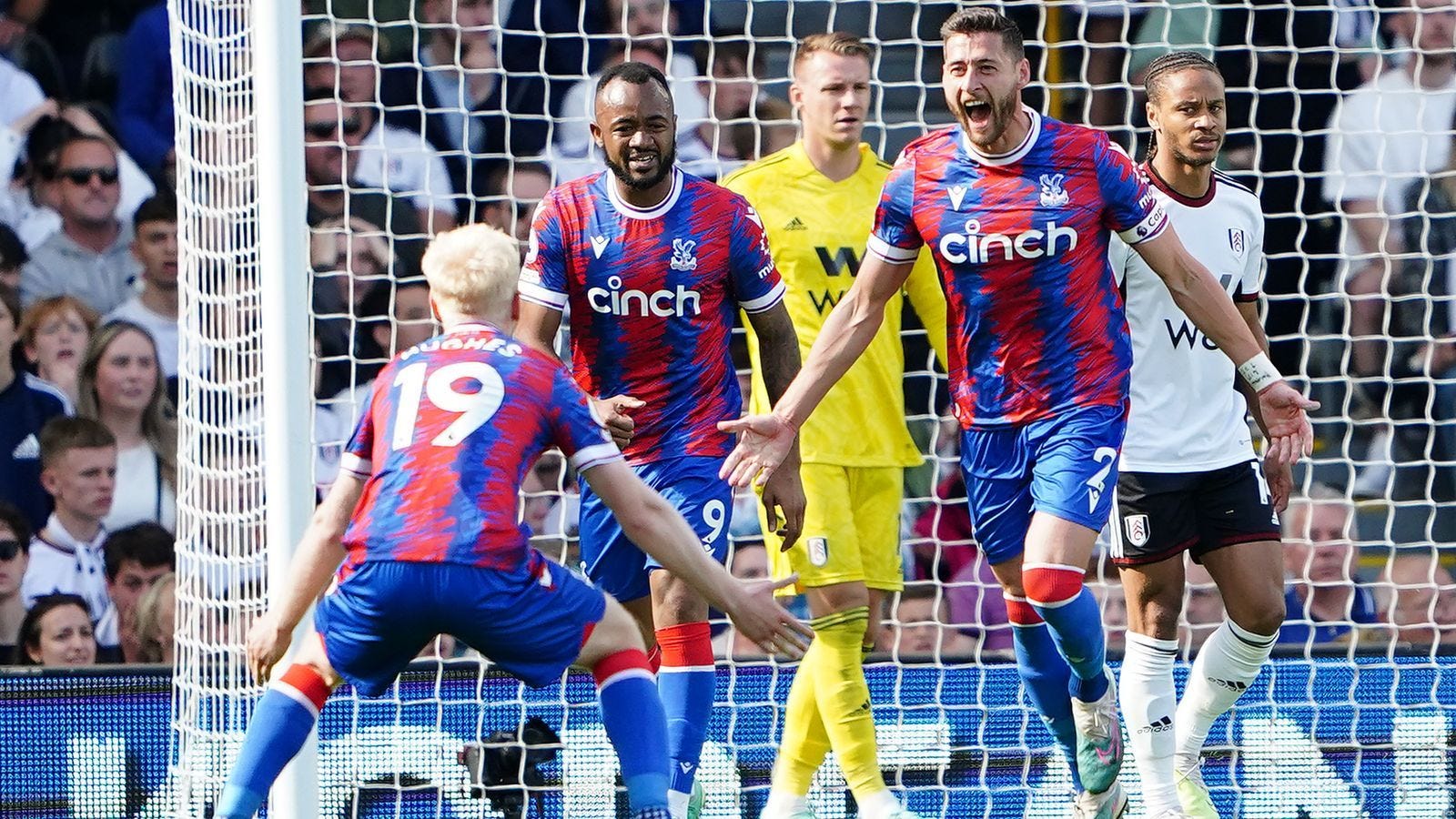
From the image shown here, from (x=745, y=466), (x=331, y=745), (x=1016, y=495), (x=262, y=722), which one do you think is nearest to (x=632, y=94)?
(x=745, y=466)

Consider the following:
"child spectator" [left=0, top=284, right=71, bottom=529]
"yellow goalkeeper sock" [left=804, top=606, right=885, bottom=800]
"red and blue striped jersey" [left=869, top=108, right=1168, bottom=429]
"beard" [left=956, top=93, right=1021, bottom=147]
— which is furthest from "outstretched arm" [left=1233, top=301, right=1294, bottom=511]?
"child spectator" [left=0, top=284, right=71, bottom=529]

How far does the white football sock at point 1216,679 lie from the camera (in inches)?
242

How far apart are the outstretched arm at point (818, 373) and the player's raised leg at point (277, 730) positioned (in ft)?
4.13

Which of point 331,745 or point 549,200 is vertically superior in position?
point 549,200

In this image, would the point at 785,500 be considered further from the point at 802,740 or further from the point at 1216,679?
the point at 1216,679

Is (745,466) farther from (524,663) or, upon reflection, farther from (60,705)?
(60,705)

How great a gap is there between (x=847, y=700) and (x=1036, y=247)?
5.47 feet

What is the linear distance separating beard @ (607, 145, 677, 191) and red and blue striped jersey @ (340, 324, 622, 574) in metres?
1.13

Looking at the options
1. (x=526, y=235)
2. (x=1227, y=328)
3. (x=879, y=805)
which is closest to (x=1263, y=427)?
(x=1227, y=328)

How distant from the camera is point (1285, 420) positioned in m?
5.55

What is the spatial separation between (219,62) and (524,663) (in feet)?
9.58

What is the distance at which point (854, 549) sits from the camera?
6395 millimetres

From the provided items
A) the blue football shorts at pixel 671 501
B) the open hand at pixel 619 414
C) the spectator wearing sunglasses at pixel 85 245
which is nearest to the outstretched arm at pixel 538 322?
the open hand at pixel 619 414

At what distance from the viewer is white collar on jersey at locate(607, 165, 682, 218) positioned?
5789mm
